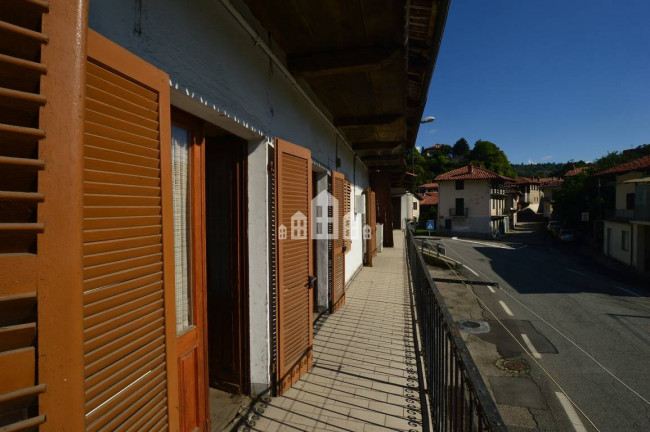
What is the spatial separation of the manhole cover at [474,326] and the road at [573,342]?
0.23 m

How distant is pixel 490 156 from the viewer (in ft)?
199

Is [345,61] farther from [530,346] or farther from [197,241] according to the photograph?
[530,346]

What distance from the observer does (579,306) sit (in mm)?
10102

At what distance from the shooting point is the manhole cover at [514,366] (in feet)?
18.9

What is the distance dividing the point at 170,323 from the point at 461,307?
962 centimetres

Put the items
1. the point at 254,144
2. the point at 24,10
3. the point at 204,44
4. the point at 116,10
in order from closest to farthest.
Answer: the point at 24,10
the point at 116,10
the point at 204,44
the point at 254,144

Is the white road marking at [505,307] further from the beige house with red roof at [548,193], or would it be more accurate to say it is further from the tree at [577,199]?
the beige house with red roof at [548,193]

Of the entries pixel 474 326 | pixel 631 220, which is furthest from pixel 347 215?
pixel 631 220

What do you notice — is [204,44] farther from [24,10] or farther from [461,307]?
[461,307]

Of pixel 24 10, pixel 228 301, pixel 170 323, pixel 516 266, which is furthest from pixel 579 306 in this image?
pixel 24 10

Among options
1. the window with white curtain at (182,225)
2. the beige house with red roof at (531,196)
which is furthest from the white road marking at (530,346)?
the beige house with red roof at (531,196)

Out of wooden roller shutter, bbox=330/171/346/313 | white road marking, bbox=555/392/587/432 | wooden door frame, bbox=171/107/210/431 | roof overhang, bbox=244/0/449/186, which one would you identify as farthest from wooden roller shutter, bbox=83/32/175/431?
white road marking, bbox=555/392/587/432

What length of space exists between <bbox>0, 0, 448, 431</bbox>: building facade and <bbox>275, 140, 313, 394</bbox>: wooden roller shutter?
2 centimetres

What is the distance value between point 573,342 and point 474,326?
6.81 feet
